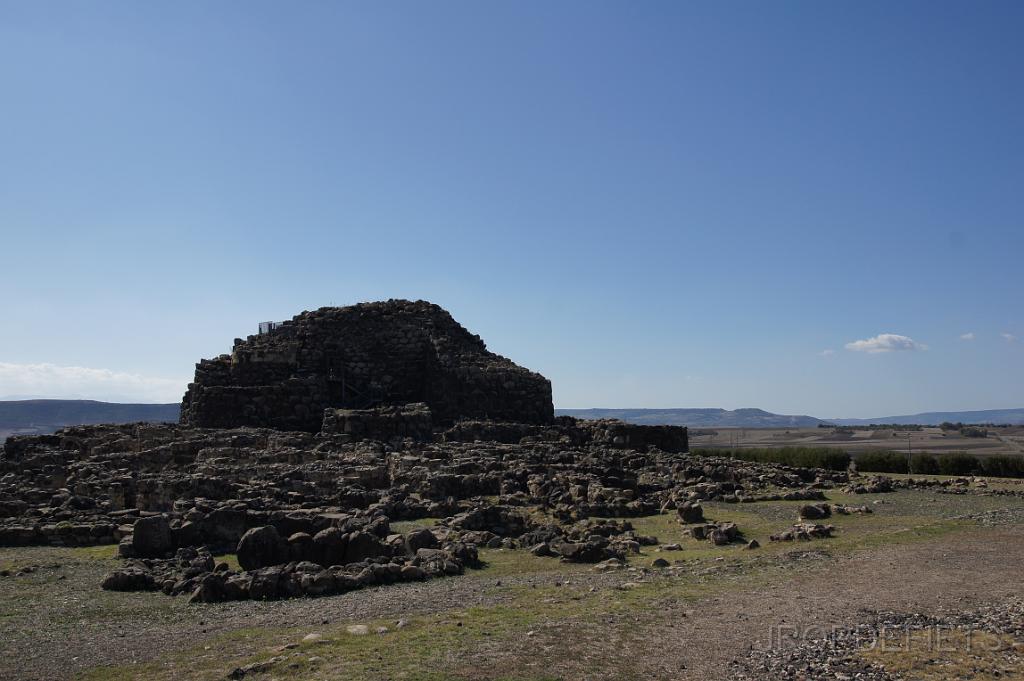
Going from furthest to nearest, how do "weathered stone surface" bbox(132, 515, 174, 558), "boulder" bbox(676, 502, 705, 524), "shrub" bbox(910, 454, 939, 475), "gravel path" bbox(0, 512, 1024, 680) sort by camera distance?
"shrub" bbox(910, 454, 939, 475)
"boulder" bbox(676, 502, 705, 524)
"weathered stone surface" bbox(132, 515, 174, 558)
"gravel path" bbox(0, 512, 1024, 680)

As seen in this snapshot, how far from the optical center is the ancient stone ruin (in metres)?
14.6

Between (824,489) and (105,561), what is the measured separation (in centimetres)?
2204

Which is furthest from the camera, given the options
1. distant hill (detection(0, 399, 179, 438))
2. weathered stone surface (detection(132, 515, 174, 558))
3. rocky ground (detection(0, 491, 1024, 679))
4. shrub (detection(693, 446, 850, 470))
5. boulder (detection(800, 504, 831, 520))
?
distant hill (detection(0, 399, 179, 438))

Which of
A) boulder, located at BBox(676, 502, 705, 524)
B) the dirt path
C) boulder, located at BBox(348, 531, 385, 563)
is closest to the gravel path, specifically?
the dirt path

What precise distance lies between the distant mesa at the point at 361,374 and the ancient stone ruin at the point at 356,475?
3.4 inches

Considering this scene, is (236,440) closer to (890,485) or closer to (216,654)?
(216,654)

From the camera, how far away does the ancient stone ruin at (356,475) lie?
576 inches

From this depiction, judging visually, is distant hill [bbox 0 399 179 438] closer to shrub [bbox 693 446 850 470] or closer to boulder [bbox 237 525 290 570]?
shrub [bbox 693 446 850 470]

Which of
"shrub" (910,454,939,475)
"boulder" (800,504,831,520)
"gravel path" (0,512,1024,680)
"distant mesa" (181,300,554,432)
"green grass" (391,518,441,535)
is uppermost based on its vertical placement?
"distant mesa" (181,300,554,432)

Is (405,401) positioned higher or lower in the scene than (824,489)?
higher

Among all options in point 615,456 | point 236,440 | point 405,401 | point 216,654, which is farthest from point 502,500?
point 405,401

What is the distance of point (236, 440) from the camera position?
28.3 m

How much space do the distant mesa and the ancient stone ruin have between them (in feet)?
0.28

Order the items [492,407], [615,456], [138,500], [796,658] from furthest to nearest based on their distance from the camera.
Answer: [492,407]
[615,456]
[138,500]
[796,658]
